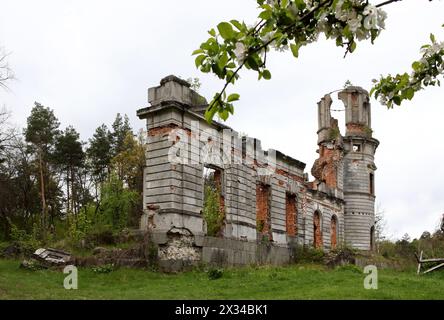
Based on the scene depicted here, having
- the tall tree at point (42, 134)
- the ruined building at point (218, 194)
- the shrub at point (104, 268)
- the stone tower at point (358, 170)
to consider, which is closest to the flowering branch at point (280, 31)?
the shrub at point (104, 268)

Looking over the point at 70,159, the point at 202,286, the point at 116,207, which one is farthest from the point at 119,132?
the point at 202,286

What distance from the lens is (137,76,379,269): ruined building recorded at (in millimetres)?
16375

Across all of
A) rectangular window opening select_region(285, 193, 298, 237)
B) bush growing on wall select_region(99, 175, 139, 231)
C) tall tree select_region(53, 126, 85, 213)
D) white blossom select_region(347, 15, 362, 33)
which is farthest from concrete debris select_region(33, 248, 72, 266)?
tall tree select_region(53, 126, 85, 213)

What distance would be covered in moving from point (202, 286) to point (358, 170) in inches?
883

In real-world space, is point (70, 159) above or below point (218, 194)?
above

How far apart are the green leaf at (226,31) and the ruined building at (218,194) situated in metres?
13.4

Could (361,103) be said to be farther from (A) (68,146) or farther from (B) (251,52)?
(B) (251,52)

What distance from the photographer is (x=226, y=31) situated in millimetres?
2912

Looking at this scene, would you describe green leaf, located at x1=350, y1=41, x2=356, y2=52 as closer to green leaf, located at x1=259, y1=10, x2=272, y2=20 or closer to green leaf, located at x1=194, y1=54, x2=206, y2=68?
green leaf, located at x1=259, y1=10, x2=272, y2=20

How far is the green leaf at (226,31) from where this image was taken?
289cm

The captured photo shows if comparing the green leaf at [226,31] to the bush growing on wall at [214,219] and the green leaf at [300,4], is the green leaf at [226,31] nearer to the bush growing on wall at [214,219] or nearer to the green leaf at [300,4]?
the green leaf at [300,4]

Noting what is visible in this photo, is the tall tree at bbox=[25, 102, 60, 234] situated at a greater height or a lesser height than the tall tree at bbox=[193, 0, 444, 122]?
greater

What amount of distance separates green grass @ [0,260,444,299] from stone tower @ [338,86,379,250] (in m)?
17.7

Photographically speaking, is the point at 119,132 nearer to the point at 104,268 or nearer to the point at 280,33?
the point at 104,268
